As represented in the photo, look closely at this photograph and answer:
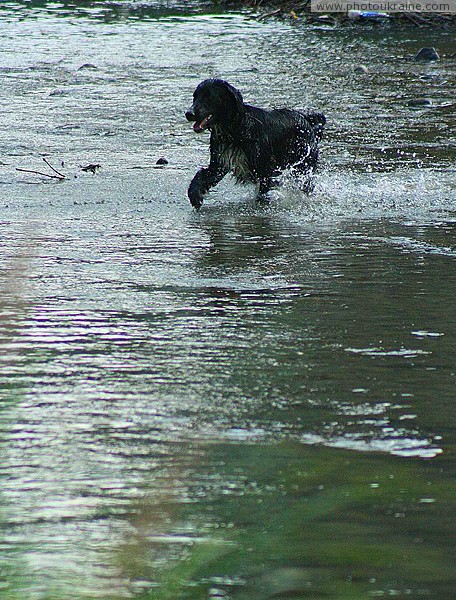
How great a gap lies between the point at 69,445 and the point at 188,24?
16.8m

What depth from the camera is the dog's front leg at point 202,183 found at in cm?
711

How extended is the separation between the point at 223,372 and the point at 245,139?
3.90m

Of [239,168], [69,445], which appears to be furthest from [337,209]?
[69,445]

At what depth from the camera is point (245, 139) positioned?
24.4 ft

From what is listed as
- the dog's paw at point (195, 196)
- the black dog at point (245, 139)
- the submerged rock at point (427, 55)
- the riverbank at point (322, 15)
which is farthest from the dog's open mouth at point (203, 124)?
the riverbank at point (322, 15)

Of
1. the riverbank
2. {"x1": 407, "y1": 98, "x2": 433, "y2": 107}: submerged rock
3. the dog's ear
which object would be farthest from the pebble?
the riverbank

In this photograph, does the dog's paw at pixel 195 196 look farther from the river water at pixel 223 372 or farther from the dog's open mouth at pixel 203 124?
the dog's open mouth at pixel 203 124

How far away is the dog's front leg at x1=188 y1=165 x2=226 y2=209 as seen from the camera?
711 cm

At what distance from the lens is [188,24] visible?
1903 centimetres

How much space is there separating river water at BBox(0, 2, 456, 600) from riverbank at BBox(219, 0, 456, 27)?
31.3ft

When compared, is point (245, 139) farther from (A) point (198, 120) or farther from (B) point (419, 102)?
(B) point (419, 102)

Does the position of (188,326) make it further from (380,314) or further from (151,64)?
(151,64)

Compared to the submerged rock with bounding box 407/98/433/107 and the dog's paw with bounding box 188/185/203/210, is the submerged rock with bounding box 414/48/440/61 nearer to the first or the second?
the submerged rock with bounding box 407/98/433/107

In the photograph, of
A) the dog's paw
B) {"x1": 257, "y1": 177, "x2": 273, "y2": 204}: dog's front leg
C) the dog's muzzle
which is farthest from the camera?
{"x1": 257, "y1": 177, "x2": 273, "y2": 204}: dog's front leg
